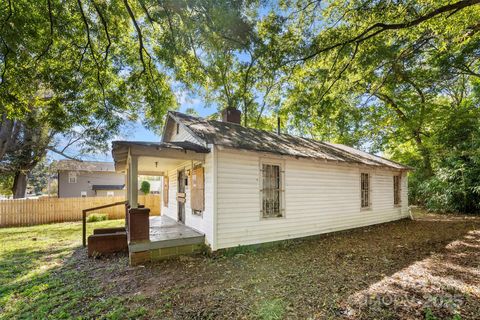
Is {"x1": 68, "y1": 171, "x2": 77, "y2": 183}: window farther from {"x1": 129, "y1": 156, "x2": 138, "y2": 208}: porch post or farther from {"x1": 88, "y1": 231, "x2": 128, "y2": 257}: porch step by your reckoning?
{"x1": 129, "y1": 156, "x2": 138, "y2": 208}: porch post

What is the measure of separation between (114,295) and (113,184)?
24.0m

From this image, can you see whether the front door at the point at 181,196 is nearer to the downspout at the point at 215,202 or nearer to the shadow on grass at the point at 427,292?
the downspout at the point at 215,202

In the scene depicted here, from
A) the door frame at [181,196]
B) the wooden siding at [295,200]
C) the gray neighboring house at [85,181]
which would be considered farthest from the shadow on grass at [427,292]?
the gray neighboring house at [85,181]

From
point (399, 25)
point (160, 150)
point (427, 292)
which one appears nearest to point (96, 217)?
point (160, 150)

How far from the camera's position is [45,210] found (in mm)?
12562

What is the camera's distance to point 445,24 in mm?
6816

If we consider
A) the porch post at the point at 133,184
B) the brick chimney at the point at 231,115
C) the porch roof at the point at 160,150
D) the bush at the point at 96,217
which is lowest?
the bush at the point at 96,217

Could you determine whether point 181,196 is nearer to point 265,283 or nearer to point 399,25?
point 265,283

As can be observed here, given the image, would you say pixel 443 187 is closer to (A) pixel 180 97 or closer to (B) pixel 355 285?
(B) pixel 355 285

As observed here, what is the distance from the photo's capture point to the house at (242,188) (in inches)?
225

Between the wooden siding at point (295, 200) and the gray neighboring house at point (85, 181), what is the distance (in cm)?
2130

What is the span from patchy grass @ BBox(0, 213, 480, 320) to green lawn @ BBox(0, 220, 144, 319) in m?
0.02

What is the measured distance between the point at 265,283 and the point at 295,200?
11.0ft

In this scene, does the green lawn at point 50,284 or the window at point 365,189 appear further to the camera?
the window at point 365,189
